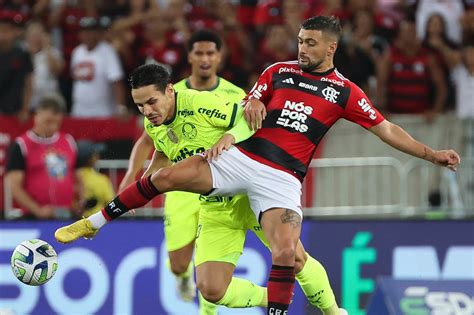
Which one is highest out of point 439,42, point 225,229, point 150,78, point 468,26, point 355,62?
point 468,26

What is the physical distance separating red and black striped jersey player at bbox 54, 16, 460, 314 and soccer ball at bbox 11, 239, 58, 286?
1.83 feet

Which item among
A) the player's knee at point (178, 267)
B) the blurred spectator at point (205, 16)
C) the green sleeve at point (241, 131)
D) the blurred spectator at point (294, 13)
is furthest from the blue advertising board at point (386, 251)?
the blurred spectator at point (205, 16)

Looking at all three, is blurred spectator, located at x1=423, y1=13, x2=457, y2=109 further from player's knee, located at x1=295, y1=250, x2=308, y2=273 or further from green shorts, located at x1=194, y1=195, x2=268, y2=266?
player's knee, located at x1=295, y1=250, x2=308, y2=273

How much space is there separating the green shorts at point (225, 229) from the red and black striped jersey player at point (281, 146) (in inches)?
17.5

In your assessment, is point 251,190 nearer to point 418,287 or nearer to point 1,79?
point 418,287

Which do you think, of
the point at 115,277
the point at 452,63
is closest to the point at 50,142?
the point at 115,277

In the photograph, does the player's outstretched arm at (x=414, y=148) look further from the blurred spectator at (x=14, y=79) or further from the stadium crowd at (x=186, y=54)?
the blurred spectator at (x=14, y=79)

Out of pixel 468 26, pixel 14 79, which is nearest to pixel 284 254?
pixel 14 79

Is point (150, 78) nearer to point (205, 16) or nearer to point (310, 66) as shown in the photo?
point (310, 66)

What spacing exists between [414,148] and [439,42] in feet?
22.0

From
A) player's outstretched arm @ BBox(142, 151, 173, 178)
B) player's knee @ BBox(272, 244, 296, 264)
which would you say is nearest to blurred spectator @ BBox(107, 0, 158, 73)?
player's outstretched arm @ BBox(142, 151, 173, 178)

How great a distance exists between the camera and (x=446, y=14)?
654 inches

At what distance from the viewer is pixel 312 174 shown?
14.5m

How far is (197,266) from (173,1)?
692 centimetres
